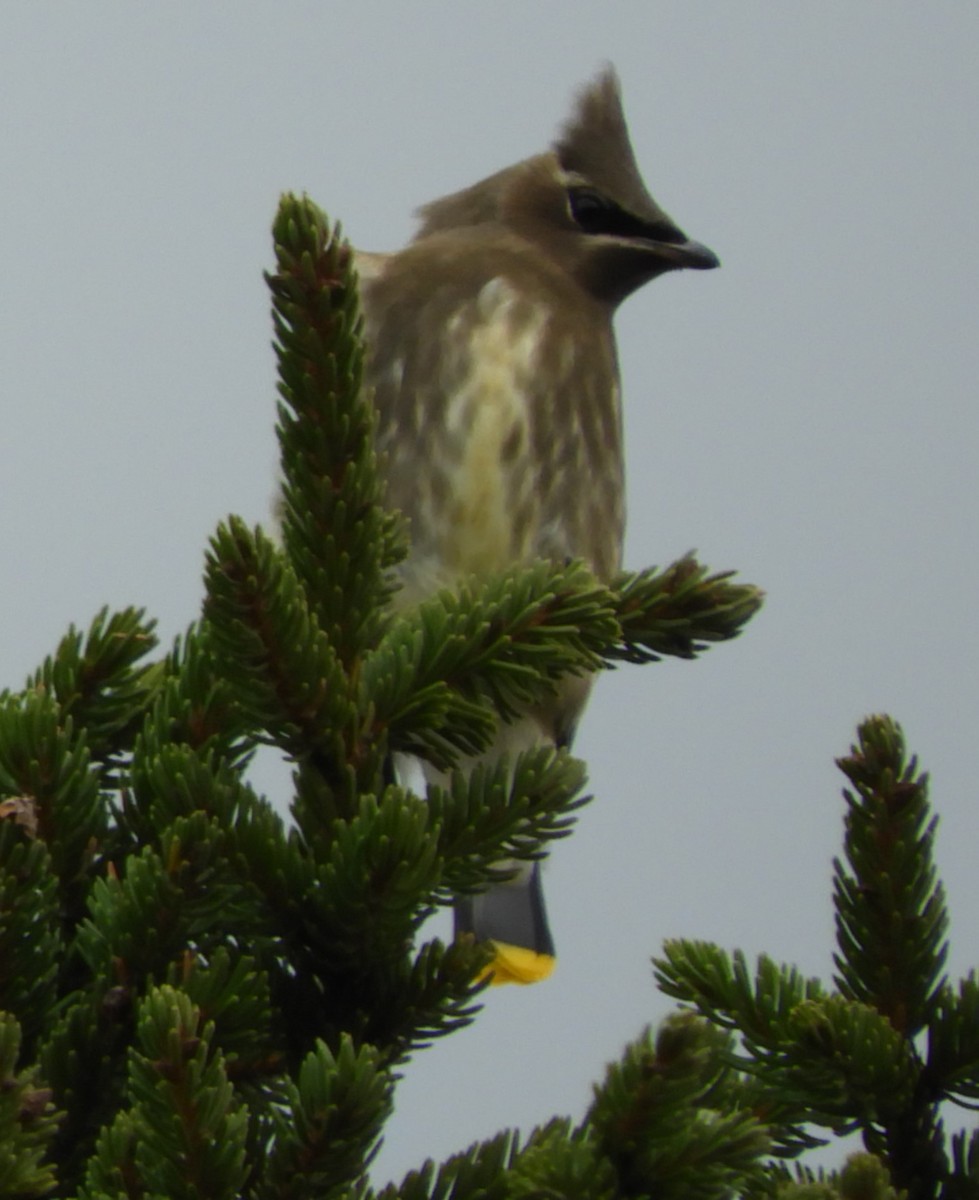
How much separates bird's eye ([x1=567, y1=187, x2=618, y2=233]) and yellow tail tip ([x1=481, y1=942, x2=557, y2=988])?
123 centimetres

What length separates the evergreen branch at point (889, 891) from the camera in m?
1.25

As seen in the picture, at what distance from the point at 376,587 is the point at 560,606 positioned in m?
0.12

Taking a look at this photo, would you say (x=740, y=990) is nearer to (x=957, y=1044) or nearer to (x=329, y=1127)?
(x=957, y=1044)

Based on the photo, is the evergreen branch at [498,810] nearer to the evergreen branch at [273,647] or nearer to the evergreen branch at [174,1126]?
the evergreen branch at [273,647]

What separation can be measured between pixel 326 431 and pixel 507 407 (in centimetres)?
160

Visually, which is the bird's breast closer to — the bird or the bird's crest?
the bird

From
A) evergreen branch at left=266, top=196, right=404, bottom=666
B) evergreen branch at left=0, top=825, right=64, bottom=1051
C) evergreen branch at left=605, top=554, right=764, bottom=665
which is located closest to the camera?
evergreen branch at left=0, top=825, right=64, bottom=1051

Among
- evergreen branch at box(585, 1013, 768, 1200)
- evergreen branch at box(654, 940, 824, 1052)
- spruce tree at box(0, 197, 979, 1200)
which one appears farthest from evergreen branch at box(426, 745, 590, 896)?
evergreen branch at box(585, 1013, 768, 1200)

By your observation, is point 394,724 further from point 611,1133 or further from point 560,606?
point 611,1133

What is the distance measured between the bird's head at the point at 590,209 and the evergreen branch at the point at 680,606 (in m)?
1.85

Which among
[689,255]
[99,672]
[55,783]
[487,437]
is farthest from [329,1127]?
[689,255]

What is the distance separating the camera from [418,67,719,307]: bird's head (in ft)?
10.6

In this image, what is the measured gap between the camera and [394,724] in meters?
1.27

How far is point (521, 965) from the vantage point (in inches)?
108
